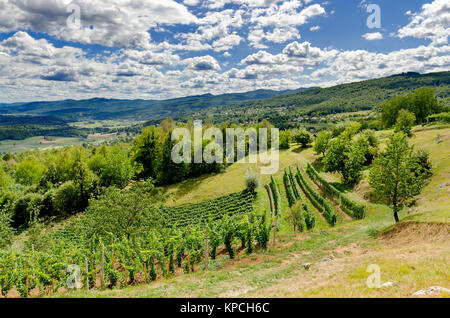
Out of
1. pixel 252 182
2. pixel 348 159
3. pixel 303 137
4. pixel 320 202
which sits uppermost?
pixel 303 137

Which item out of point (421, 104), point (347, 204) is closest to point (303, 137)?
point (421, 104)

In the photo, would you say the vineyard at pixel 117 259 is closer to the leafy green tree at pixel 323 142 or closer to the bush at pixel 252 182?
the bush at pixel 252 182

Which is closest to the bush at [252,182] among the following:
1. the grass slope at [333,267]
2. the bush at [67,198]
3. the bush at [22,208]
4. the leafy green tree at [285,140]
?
the grass slope at [333,267]

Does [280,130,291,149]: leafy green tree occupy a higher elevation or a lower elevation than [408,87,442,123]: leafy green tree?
lower

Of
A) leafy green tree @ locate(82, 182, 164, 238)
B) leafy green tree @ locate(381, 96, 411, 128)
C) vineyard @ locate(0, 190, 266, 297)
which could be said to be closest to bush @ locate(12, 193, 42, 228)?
vineyard @ locate(0, 190, 266, 297)

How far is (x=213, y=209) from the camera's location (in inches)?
1574

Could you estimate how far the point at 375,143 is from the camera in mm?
49844

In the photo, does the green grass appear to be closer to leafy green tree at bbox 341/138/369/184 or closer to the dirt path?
the dirt path

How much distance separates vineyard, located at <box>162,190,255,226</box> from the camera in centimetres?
3628

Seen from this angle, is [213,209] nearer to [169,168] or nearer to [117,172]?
[169,168]
